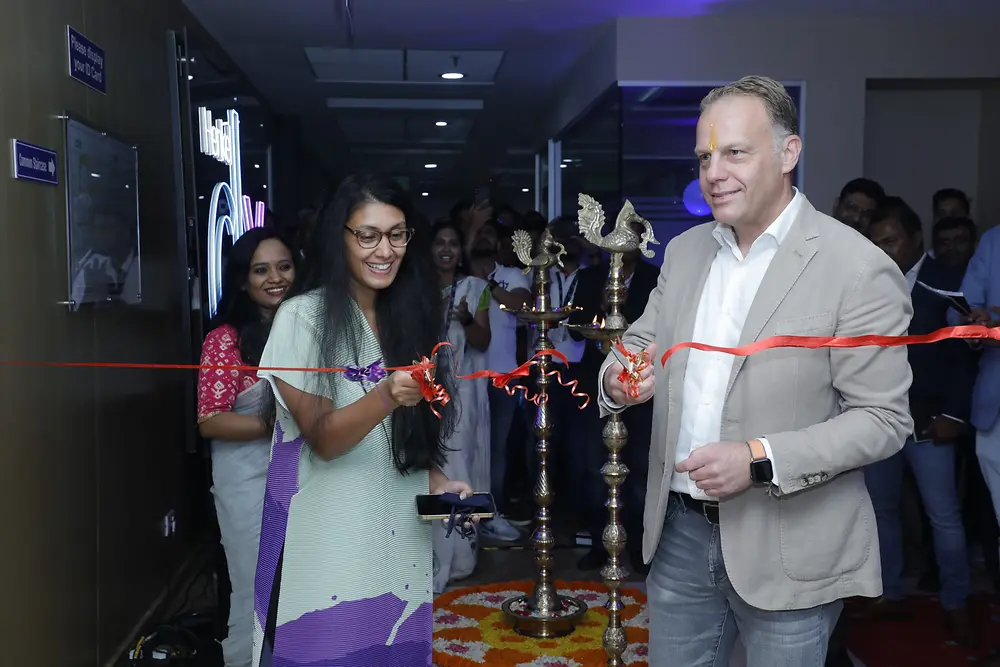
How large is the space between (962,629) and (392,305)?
10.2 feet

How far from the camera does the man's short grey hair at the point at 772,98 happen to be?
1.90 metres

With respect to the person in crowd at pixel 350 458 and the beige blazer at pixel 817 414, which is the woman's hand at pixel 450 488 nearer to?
the person in crowd at pixel 350 458

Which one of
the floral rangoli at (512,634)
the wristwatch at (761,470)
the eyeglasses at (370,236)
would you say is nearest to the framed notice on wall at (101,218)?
the eyeglasses at (370,236)

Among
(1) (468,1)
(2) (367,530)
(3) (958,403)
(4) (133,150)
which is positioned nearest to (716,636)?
(2) (367,530)

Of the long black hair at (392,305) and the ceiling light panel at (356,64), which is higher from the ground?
the ceiling light panel at (356,64)

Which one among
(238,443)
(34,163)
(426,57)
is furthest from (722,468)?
(426,57)

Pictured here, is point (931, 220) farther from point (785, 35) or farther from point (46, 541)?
point (46, 541)

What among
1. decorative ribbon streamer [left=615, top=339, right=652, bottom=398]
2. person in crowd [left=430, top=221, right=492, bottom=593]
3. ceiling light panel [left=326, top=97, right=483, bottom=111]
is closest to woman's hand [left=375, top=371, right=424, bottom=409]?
decorative ribbon streamer [left=615, top=339, right=652, bottom=398]

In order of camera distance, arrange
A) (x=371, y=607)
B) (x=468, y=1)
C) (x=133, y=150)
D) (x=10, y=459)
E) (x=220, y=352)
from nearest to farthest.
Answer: (x=371, y=607) < (x=10, y=459) < (x=220, y=352) < (x=133, y=150) < (x=468, y=1)

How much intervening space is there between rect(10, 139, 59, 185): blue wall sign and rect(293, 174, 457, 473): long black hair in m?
1.18

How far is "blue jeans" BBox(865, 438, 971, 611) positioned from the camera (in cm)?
412

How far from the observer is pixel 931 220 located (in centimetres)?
746

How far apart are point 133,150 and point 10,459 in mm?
1816

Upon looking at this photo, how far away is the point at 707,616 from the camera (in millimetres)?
2025
